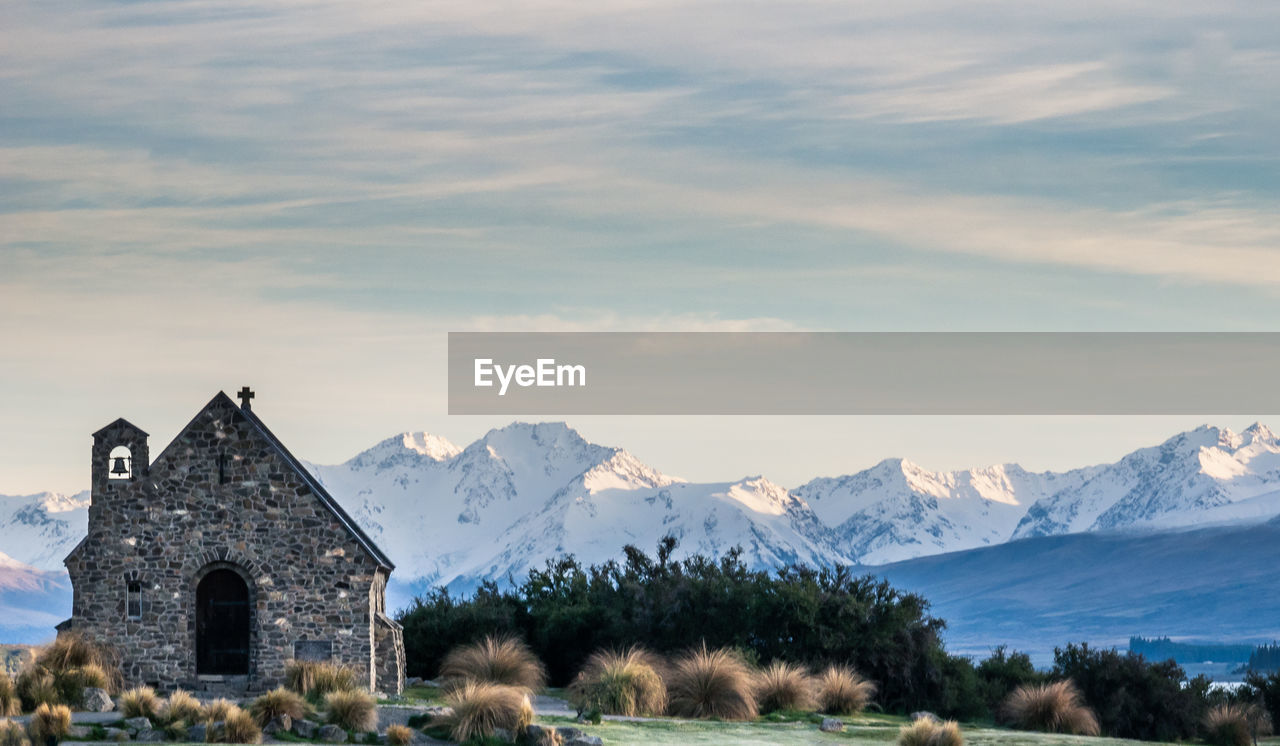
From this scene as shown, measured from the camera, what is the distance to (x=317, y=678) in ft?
123

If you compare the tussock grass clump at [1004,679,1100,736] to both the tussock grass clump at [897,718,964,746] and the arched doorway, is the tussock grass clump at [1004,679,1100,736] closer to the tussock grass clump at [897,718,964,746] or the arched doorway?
the tussock grass clump at [897,718,964,746]

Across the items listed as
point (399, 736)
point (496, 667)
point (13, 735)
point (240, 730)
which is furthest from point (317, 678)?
point (13, 735)

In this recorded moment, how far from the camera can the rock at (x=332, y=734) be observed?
99.2ft

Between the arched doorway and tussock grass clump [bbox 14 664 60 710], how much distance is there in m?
4.91

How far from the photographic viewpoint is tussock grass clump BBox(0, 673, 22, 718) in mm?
33219

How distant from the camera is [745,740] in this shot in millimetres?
31422

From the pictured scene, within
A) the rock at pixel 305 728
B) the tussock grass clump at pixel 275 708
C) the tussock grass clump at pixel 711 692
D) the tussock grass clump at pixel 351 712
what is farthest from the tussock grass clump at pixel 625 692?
the tussock grass clump at pixel 275 708

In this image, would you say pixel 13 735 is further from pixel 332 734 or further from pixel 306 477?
pixel 306 477

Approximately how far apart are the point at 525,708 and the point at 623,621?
61.9 feet

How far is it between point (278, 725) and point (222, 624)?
35.7ft

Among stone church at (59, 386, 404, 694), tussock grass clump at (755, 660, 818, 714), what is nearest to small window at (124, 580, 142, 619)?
stone church at (59, 386, 404, 694)

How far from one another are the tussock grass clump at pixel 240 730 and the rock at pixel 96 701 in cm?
635

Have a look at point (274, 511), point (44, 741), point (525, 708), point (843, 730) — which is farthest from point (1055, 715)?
point (44, 741)

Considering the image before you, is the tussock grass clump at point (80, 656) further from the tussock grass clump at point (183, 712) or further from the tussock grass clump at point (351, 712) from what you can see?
the tussock grass clump at point (351, 712)
